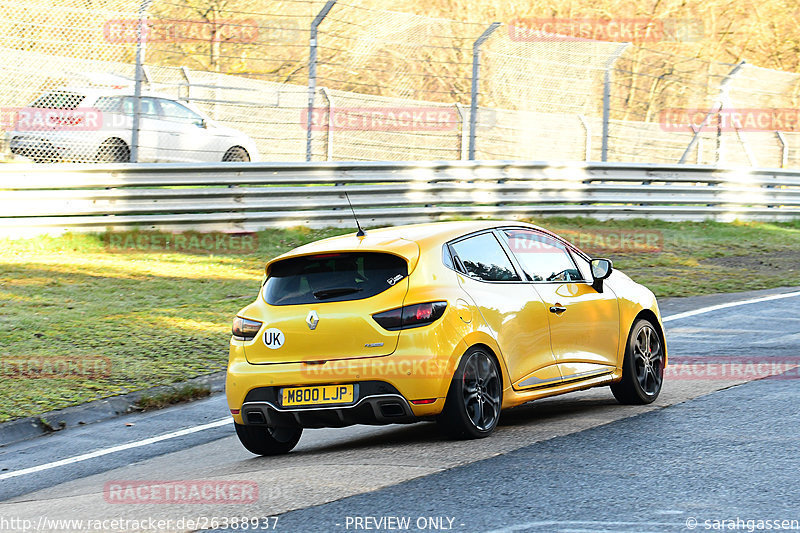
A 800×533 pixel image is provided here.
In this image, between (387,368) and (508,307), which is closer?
(387,368)

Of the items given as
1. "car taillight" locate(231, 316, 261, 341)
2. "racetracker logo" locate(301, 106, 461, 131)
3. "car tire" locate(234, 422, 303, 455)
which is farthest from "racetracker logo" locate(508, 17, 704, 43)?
"car taillight" locate(231, 316, 261, 341)

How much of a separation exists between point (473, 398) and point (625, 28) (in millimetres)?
31795

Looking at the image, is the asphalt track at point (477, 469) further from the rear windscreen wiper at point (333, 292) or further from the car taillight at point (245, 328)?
the rear windscreen wiper at point (333, 292)

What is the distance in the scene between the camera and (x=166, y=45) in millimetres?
16672

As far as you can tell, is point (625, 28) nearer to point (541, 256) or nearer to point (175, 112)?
point (175, 112)

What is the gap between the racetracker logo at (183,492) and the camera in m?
6.06

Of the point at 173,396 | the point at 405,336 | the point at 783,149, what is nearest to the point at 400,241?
the point at 405,336

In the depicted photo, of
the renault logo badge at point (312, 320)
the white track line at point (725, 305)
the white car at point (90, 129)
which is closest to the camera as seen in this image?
the renault logo badge at point (312, 320)

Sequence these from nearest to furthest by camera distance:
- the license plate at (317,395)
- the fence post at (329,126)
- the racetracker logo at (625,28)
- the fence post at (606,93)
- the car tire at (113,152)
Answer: the license plate at (317,395) → the car tire at (113,152) → the fence post at (329,126) → the fence post at (606,93) → the racetracker logo at (625,28)

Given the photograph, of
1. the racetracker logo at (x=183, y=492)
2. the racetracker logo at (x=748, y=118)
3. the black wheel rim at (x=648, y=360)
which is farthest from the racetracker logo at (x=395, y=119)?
the racetracker logo at (x=183, y=492)

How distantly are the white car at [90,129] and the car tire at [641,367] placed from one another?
8.92m

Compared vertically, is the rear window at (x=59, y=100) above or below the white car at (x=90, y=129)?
above

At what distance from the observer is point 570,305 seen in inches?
316

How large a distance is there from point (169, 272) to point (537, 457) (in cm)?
889
